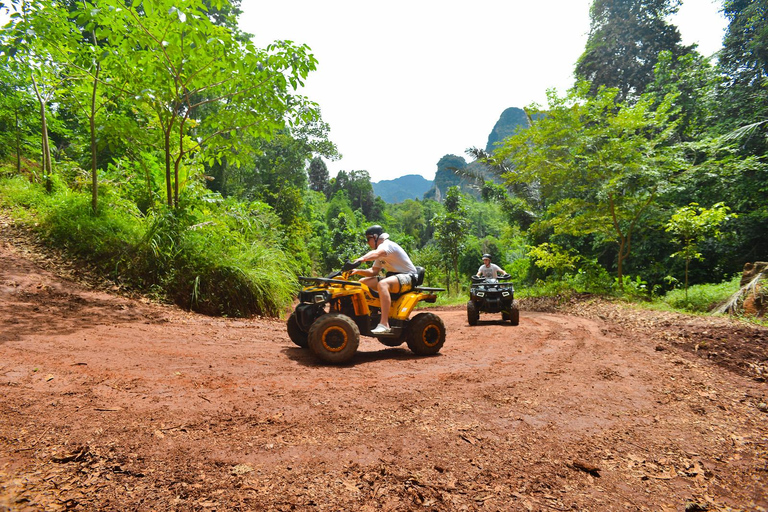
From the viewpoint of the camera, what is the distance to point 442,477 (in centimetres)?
198

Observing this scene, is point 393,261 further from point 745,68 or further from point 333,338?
point 745,68

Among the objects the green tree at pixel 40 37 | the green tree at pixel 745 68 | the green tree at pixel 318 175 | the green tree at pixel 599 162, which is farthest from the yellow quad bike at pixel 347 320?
the green tree at pixel 318 175

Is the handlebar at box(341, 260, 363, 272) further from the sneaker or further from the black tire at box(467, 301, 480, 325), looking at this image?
the black tire at box(467, 301, 480, 325)

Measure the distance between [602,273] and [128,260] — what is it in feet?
46.7

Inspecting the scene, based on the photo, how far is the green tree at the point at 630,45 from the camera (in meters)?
22.5

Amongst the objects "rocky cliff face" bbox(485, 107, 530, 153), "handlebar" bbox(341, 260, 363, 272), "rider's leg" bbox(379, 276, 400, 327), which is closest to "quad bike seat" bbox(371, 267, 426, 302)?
"rider's leg" bbox(379, 276, 400, 327)

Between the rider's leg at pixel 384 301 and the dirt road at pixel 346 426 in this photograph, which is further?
the rider's leg at pixel 384 301

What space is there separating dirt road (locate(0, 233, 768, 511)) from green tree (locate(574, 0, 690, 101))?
24014mm

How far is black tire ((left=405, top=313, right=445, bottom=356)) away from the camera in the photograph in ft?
15.8

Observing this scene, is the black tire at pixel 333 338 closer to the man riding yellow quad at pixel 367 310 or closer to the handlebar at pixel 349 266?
the man riding yellow quad at pixel 367 310

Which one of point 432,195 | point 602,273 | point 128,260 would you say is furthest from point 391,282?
point 432,195

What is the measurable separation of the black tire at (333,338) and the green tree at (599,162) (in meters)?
10.4

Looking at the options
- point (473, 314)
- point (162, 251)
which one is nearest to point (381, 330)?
point (162, 251)

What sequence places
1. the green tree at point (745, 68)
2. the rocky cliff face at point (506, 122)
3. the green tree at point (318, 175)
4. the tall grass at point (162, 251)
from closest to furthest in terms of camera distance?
the tall grass at point (162, 251) < the green tree at point (745, 68) < the green tree at point (318, 175) < the rocky cliff face at point (506, 122)
